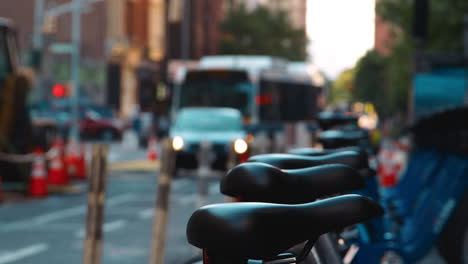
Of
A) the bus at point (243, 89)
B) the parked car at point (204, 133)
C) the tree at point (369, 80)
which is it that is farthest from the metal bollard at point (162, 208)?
the tree at point (369, 80)

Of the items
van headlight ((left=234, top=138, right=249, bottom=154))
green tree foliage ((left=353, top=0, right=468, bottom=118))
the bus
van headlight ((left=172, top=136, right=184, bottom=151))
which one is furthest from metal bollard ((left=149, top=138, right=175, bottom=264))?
the bus

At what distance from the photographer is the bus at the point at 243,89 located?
27016 millimetres

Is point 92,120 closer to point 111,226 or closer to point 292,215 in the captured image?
point 111,226

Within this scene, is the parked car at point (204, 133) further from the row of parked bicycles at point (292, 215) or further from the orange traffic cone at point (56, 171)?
the row of parked bicycles at point (292, 215)

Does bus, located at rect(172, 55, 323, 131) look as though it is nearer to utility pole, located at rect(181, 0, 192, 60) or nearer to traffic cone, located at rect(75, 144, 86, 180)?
traffic cone, located at rect(75, 144, 86, 180)

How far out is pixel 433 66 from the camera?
18406mm

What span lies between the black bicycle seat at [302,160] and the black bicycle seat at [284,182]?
31cm

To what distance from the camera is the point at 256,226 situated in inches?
65.0

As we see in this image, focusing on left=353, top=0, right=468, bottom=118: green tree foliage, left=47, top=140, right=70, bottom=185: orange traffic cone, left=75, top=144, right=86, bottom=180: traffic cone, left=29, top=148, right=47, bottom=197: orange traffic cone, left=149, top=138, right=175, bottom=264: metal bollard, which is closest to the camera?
left=149, top=138, right=175, bottom=264: metal bollard

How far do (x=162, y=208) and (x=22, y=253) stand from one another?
2663mm

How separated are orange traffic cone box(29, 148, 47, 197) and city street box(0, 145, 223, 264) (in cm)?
23

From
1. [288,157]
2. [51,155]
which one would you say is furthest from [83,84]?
[288,157]

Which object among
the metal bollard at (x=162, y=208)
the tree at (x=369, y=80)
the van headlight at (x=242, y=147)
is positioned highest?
the metal bollard at (x=162, y=208)

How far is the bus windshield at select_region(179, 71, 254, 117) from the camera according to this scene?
26.9 metres
